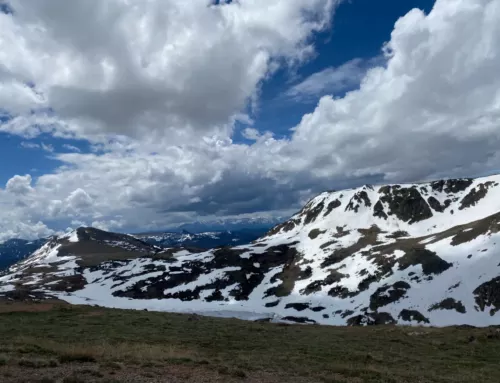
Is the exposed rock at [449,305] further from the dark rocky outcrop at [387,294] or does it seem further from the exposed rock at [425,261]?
the exposed rock at [425,261]

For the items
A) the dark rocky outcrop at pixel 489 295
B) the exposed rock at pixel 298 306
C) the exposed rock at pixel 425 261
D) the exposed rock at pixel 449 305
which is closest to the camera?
the dark rocky outcrop at pixel 489 295

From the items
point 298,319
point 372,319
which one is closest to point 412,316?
point 372,319

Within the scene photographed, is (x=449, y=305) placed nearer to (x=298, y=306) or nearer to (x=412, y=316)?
(x=412, y=316)

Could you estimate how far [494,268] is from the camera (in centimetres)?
11275

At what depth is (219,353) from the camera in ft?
89.4

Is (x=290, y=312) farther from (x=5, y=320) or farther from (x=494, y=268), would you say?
(x=5, y=320)

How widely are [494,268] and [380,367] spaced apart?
358 ft

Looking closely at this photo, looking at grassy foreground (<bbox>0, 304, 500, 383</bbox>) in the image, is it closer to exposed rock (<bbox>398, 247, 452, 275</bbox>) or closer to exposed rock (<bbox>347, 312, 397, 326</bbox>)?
exposed rock (<bbox>347, 312, 397, 326</bbox>)

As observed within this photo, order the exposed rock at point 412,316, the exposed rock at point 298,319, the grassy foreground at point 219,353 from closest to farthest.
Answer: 1. the grassy foreground at point 219,353
2. the exposed rock at point 412,316
3. the exposed rock at point 298,319

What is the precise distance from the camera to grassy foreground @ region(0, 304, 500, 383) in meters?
17.8

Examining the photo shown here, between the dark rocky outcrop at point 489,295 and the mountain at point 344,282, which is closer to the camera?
the dark rocky outcrop at point 489,295

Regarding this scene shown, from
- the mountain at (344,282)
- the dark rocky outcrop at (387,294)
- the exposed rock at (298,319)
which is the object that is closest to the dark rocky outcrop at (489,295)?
the mountain at (344,282)

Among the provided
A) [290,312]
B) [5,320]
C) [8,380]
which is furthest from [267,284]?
[8,380]

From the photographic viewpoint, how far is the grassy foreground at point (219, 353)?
17781 mm
